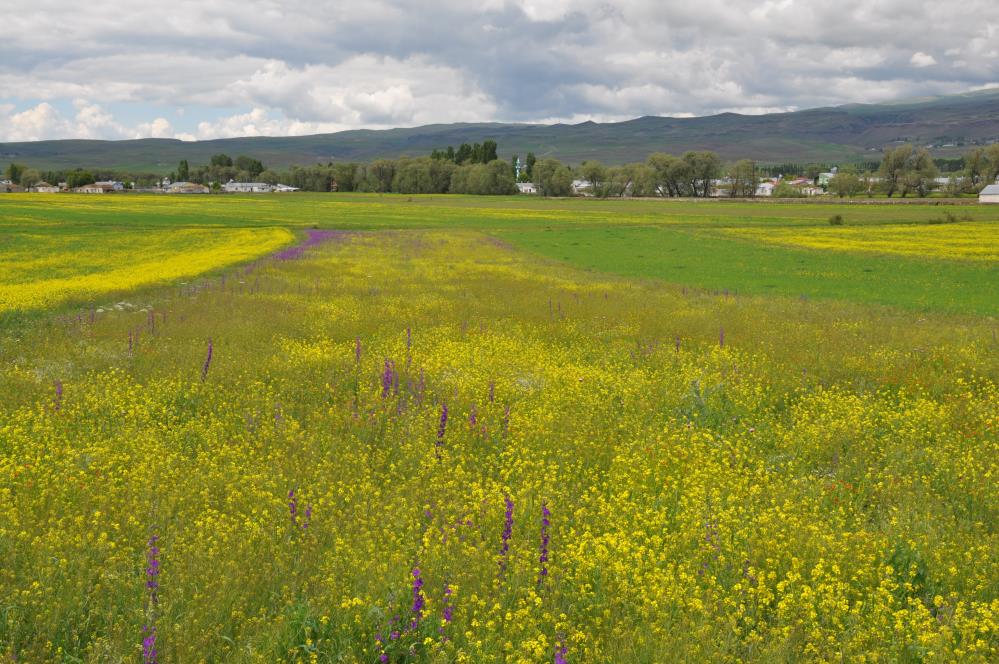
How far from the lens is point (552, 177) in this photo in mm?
157750

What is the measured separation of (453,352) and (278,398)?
4.29 metres

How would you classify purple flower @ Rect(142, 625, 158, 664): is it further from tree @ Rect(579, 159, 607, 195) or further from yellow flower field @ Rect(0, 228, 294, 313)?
tree @ Rect(579, 159, 607, 195)

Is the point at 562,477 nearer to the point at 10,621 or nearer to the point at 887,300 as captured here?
the point at 10,621

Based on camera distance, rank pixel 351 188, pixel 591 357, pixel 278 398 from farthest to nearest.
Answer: pixel 351 188 → pixel 591 357 → pixel 278 398

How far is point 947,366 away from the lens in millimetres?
13289

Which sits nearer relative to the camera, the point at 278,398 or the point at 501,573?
the point at 501,573

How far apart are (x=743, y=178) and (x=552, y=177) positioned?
46857 mm

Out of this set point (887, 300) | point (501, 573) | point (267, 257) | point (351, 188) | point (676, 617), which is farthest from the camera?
point (351, 188)

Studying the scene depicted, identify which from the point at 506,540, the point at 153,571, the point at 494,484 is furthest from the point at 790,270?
the point at 153,571

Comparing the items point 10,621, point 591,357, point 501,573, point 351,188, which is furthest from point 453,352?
point 351,188

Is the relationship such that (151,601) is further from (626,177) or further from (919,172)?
(626,177)

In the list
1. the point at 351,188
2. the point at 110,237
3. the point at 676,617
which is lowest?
the point at 676,617

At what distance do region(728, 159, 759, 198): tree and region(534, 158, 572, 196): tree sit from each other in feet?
133

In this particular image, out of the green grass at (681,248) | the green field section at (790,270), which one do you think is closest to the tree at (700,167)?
the green grass at (681,248)
